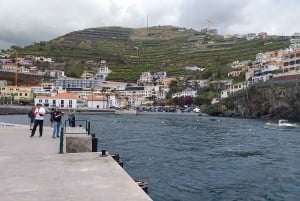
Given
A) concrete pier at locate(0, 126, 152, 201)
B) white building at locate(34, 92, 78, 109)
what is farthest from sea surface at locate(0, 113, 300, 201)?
white building at locate(34, 92, 78, 109)

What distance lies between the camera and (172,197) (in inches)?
593

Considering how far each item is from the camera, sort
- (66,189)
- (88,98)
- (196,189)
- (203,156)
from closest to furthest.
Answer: (66,189) < (196,189) < (203,156) < (88,98)

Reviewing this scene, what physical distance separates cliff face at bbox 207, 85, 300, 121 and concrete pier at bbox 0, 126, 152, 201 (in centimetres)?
9084

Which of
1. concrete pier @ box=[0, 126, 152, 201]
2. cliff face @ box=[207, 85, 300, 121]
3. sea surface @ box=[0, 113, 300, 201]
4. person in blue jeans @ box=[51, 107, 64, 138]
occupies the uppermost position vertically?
cliff face @ box=[207, 85, 300, 121]

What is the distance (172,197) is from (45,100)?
140 m

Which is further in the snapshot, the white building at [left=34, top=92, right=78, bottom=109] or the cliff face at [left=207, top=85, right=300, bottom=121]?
the white building at [left=34, top=92, right=78, bottom=109]

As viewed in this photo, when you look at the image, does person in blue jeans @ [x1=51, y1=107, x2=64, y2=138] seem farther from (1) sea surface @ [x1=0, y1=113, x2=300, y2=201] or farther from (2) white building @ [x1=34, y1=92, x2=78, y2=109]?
(2) white building @ [x1=34, y1=92, x2=78, y2=109]

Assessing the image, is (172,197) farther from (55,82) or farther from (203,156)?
(55,82)

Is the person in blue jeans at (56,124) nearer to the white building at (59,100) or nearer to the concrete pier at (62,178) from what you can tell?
the concrete pier at (62,178)

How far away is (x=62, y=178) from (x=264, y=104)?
103285 millimetres

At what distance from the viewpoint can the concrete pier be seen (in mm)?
8203

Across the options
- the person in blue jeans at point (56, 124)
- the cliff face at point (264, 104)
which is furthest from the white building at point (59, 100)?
the person in blue jeans at point (56, 124)

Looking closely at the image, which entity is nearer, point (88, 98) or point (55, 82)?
point (88, 98)

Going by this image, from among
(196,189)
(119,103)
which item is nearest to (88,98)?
(119,103)
